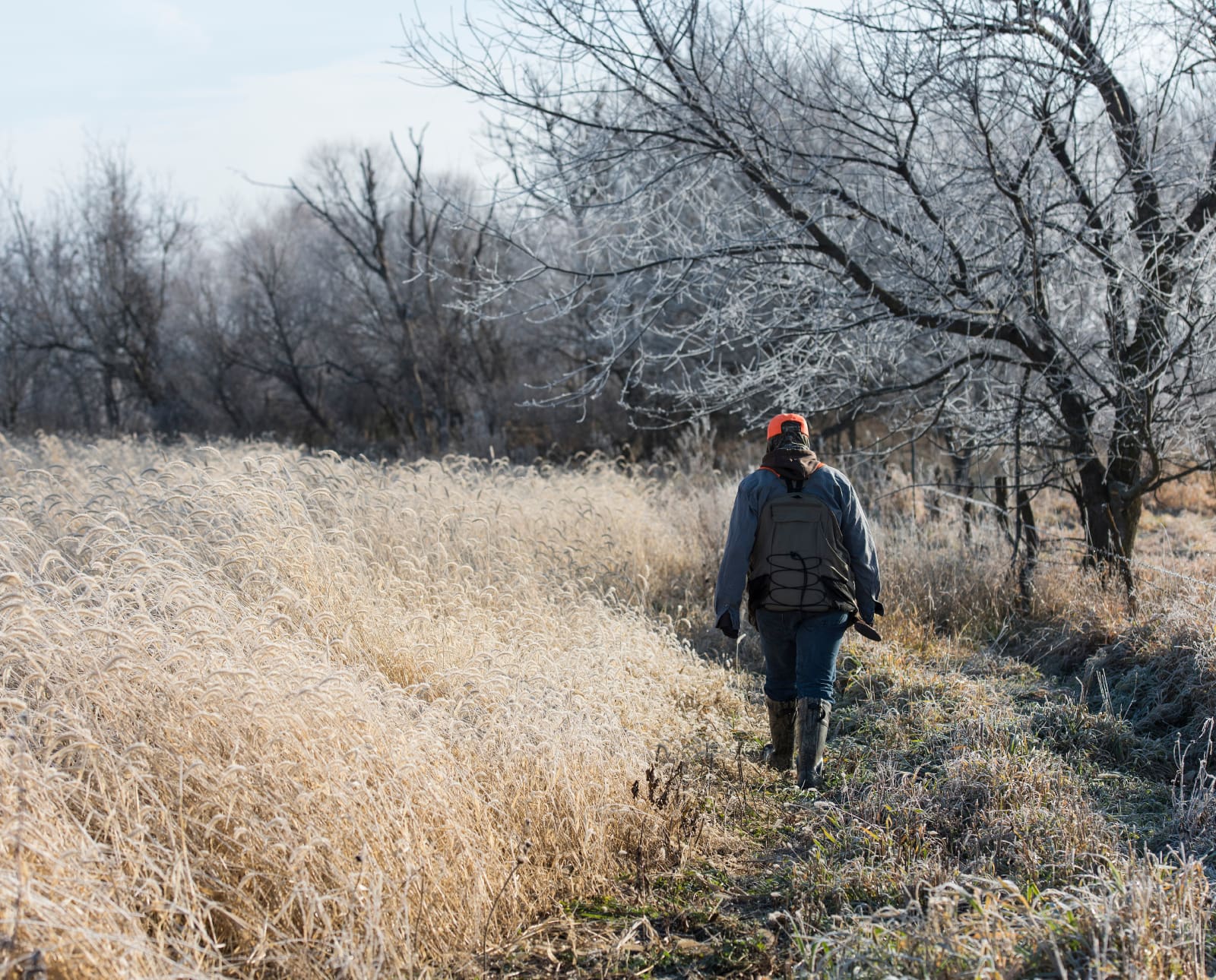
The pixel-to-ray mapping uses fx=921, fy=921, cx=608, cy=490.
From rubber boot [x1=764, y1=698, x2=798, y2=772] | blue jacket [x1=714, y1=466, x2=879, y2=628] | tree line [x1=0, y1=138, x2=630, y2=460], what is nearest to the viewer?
blue jacket [x1=714, y1=466, x2=879, y2=628]

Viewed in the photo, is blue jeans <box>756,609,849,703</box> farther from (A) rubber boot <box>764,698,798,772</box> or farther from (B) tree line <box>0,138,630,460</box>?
(B) tree line <box>0,138,630,460</box>

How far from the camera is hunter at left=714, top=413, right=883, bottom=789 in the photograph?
15.4 feet

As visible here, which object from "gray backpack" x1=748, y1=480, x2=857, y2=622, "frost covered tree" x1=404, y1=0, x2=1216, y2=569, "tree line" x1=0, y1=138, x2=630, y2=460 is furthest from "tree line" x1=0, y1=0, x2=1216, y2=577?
"tree line" x1=0, y1=138, x2=630, y2=460

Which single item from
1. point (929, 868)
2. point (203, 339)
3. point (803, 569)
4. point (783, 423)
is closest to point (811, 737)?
point (803, 569)

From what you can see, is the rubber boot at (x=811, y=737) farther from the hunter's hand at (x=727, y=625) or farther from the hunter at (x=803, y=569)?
the hunter's hand at (x=727, y=625)

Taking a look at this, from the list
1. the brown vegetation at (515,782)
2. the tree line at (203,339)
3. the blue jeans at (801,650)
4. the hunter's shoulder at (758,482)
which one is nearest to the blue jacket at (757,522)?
the hunter's shoulder at (758,482)

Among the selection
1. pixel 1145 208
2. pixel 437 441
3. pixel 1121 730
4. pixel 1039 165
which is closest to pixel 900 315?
pixel 1039 165

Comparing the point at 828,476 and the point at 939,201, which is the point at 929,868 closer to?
the point at 828,476

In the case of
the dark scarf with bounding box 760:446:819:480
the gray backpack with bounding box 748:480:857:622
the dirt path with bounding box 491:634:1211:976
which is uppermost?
the dark scarf with bounding box 760:446:819:480

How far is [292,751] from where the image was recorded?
10.8 feet

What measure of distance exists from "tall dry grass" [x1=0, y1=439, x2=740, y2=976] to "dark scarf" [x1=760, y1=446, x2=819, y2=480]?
4.95 feet

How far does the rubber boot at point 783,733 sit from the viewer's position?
4.98 m

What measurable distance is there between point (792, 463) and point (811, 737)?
139 cm

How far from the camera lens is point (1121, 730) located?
5.07 m
